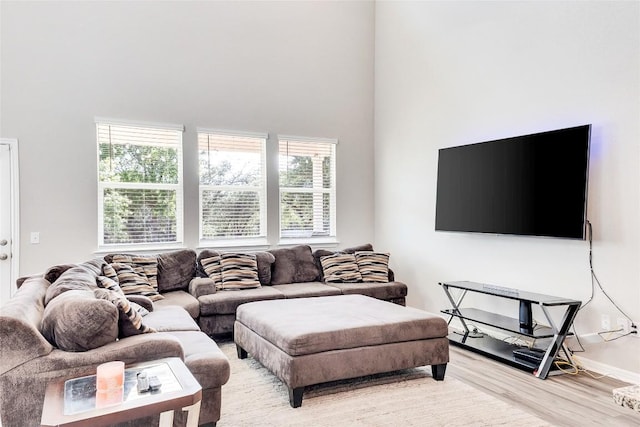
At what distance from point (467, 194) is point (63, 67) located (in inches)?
177

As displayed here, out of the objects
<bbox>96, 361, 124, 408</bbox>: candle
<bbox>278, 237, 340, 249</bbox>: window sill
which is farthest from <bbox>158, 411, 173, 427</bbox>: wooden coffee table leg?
<bbox>278, 237, 340, 249</bbox>: window sill

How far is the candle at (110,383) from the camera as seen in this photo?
5.53ft

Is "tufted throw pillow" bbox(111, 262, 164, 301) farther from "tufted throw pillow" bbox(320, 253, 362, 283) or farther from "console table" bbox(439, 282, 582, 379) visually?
"console table" bbox(439, 282, 582, 379)

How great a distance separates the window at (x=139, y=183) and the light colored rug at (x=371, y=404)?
2417mm

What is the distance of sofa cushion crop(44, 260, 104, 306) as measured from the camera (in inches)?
101

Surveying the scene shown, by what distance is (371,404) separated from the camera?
297 centimetres

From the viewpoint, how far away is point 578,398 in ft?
10.2

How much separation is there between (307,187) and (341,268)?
1.38m

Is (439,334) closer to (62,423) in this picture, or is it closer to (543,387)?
(543,387)

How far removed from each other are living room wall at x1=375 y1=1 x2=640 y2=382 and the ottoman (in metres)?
1.38

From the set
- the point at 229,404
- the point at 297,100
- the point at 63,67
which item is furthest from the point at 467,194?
the point at 63,67

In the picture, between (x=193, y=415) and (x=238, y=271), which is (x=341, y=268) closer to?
(x=238, y=271)

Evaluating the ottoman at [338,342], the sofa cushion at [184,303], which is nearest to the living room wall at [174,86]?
the sofa cushion at [184,303]

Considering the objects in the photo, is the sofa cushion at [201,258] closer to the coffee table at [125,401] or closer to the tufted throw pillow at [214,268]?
the tufted throw pillow at [214,268]
